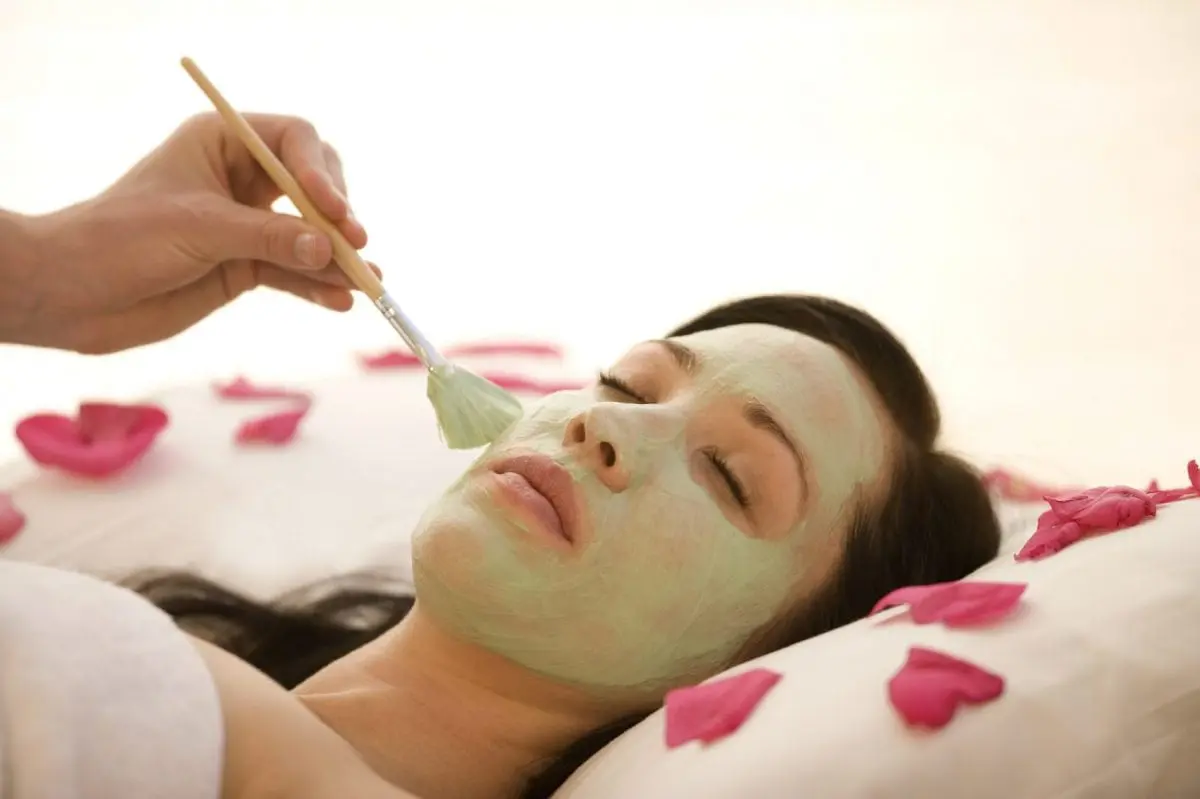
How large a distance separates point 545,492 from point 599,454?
0.14 ft

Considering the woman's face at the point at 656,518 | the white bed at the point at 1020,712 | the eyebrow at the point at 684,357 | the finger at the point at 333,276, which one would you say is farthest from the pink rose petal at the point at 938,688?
the finger at the point at 333,276

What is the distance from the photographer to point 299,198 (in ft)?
2.83

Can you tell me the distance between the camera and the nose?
0.75 metres

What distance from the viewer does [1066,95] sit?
1.79 meters

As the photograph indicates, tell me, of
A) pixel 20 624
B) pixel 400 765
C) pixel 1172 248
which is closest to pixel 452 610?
pixel 400 765

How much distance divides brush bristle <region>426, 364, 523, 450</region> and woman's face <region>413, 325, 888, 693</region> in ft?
0.08

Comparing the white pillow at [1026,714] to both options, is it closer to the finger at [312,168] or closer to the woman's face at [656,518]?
the woman's face at [656,518]

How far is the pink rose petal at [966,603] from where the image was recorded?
63cm

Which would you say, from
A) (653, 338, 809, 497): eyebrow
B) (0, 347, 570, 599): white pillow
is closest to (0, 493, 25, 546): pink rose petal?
(0, 347, 570, 599): white pillow

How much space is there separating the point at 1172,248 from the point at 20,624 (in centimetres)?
144

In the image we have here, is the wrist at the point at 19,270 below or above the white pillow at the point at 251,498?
above

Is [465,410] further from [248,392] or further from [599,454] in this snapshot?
[248,392]

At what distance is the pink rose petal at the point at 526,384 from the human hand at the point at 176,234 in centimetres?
33

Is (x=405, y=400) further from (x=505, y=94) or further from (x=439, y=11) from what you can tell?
(x=439, y=11)
